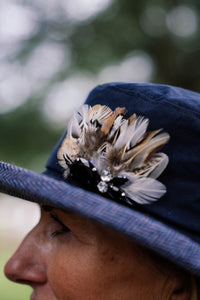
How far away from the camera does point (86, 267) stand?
109 centimetres

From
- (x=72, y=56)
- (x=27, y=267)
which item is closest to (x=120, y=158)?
(x=27, y=267)

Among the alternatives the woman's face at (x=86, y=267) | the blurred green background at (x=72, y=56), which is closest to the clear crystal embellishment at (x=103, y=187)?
the woman's face at (x=86, y=267)

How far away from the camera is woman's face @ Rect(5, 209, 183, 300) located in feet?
3.59

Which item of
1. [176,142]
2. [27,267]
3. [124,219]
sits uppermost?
[176,142]

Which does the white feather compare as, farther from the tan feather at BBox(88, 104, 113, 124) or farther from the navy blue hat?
the tan feather at BBox(88, 104, 113, 124)

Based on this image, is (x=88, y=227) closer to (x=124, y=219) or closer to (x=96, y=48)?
(x=124, y=219)

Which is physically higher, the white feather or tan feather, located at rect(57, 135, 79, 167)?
tan feather, located at rect(57, 135, 79, 167)

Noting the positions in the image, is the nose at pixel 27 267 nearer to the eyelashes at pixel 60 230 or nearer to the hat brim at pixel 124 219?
the eyelashes at pixel 60 230

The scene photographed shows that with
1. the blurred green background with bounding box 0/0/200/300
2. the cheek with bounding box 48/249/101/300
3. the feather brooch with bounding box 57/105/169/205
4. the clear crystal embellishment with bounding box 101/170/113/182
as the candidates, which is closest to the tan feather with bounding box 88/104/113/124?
the feather brooch with bounding box 57/105/169/205

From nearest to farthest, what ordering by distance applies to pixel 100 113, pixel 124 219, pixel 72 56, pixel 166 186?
pixel 124 219
pixel 166 186
pixel 100 113
pixel 72 56

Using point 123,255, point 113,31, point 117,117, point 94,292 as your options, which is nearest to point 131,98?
point 117,117

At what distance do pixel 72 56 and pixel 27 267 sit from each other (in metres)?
3.69

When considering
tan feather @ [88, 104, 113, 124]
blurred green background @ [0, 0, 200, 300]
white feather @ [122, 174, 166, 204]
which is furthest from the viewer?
blurred green background @ [0, 0, 200, 300]

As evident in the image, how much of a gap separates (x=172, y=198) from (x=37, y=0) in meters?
3.82
